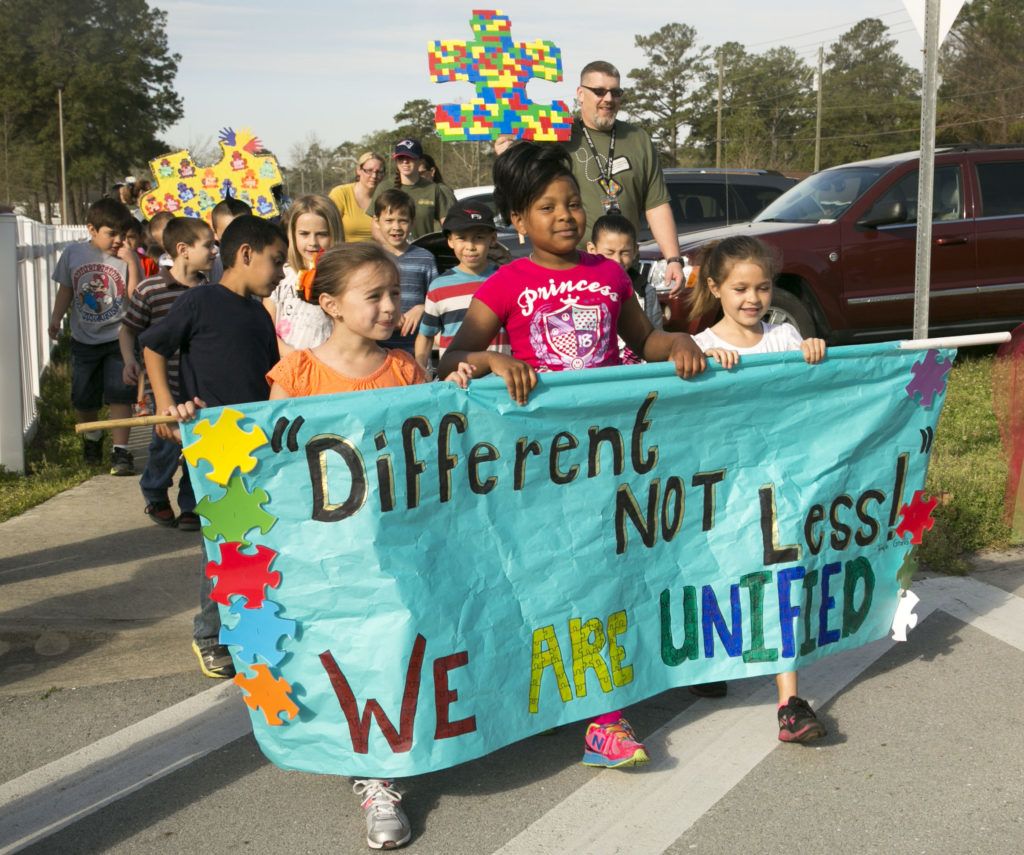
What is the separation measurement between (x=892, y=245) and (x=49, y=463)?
258 inches

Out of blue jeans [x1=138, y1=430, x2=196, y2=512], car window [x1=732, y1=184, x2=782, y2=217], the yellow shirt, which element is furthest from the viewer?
car window [x1=732, y1=184, x2=782, y2=217]

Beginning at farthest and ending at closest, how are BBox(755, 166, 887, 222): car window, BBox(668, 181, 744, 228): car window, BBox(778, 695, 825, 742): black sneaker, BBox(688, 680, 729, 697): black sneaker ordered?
BBox(668, 181, 744, 228): car window < BBox(755, 166, 887, 222): car window < BBox(688, 680, 729, 697): black sneaker < BBox(778, 695, 825, 742): black sneaker

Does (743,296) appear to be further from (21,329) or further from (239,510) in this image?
(21,329)

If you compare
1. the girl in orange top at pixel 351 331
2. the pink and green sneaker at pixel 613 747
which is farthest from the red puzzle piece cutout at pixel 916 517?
the girl in orange top at pixel 351 331

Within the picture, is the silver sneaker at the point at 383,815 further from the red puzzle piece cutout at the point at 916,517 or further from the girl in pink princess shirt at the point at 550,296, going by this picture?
the red puzzle piece cutout at the point at 916,517

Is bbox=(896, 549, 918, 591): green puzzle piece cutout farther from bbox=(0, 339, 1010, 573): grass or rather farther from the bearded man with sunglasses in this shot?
the bearded man with sunglasses

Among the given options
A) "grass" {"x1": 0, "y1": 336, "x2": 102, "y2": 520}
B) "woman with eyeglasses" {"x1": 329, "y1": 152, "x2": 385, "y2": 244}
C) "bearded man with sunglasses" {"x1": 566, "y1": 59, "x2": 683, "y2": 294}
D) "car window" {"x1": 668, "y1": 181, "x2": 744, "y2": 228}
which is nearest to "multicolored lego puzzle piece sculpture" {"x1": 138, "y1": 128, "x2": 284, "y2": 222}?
"grass" {"x1": 0, "y1": 336, "x2": 102, "y2": 520}

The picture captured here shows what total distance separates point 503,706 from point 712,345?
1.47 metres

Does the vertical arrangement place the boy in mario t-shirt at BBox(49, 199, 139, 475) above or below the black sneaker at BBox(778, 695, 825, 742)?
above

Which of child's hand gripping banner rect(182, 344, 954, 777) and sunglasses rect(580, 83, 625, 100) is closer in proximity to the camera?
child's hand gripping banner rect(182, 344, 954, 777)

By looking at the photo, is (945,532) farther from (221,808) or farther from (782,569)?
(221,808)

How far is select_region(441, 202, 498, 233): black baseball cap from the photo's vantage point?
6.07 metres

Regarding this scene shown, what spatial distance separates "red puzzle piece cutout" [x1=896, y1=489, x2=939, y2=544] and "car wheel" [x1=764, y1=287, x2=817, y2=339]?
5799 mm

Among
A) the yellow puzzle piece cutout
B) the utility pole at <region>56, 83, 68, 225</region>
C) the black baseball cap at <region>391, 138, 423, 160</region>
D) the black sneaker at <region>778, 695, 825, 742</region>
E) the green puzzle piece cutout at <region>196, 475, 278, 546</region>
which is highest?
the utility pole at <region>56, 83, 68, 225</region>
